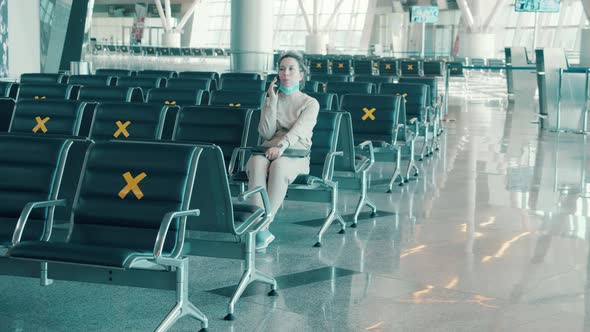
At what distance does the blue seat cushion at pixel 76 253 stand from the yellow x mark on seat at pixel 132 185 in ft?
0.85

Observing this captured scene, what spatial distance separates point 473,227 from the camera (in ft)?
24.2

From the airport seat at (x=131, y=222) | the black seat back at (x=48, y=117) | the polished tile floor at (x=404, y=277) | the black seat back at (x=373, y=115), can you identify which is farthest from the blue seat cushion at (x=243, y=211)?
the black seat back at (x=373, y=115)

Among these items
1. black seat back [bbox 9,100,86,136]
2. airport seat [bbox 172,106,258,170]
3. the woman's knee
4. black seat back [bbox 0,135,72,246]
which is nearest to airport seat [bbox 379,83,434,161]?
airport seat [bbox 172,106,258,170]

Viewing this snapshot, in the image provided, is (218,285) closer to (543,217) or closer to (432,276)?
(432,276)

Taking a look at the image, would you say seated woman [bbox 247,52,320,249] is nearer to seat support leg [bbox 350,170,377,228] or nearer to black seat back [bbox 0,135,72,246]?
seat support leg [bbox 350,170,377,228]

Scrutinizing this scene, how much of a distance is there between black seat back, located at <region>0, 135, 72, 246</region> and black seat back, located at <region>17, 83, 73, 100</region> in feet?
16.0

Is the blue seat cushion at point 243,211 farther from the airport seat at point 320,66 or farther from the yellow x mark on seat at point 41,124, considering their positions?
the airport seat at point 320,66

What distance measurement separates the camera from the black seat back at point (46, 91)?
9234 millimetres

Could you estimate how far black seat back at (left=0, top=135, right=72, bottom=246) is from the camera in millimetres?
4367

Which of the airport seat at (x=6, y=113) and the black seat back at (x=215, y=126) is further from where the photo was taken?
the airport seat at (x=6, y=113)

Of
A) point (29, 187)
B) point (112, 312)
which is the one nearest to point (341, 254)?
point (112, 312)

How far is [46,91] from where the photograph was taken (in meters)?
9.30

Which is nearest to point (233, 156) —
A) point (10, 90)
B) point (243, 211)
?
point (243, 211)

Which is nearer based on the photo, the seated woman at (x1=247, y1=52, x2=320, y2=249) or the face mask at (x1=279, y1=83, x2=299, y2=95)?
the seated woman at (x1=247, y1=52, x2=320, y2=249)
